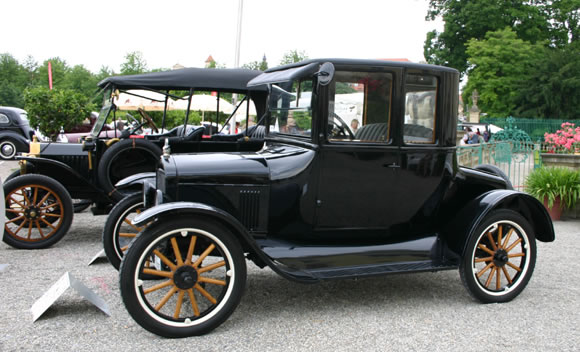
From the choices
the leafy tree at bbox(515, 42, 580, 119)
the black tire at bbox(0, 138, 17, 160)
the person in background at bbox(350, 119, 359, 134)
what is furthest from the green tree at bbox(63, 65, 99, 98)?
the person in background at bbox(350, 119, 359, 134)

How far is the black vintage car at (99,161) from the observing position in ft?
19.7

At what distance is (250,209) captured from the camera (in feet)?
12.7

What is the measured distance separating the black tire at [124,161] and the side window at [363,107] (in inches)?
129

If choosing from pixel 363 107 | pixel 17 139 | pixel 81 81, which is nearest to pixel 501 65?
pixel 17 139

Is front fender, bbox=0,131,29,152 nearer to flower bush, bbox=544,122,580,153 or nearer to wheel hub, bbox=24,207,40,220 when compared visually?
wheel hub, bbox=24,207,40,220

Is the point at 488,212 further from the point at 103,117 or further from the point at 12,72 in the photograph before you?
the point at 12,72

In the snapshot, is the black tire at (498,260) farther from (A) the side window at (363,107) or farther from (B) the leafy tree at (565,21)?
(B) the leafy tree at (565,21)

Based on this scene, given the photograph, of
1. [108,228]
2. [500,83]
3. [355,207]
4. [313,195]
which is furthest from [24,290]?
Answer: [500,83]

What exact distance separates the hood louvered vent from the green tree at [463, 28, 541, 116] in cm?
3634

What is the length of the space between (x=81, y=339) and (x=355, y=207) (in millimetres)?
2222

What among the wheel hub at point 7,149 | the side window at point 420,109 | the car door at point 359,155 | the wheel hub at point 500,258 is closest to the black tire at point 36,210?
the car door at point 359,155

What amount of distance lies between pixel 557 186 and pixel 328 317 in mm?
5826

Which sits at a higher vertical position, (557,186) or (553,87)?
(553,87)

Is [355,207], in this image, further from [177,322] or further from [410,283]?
[177,322]
